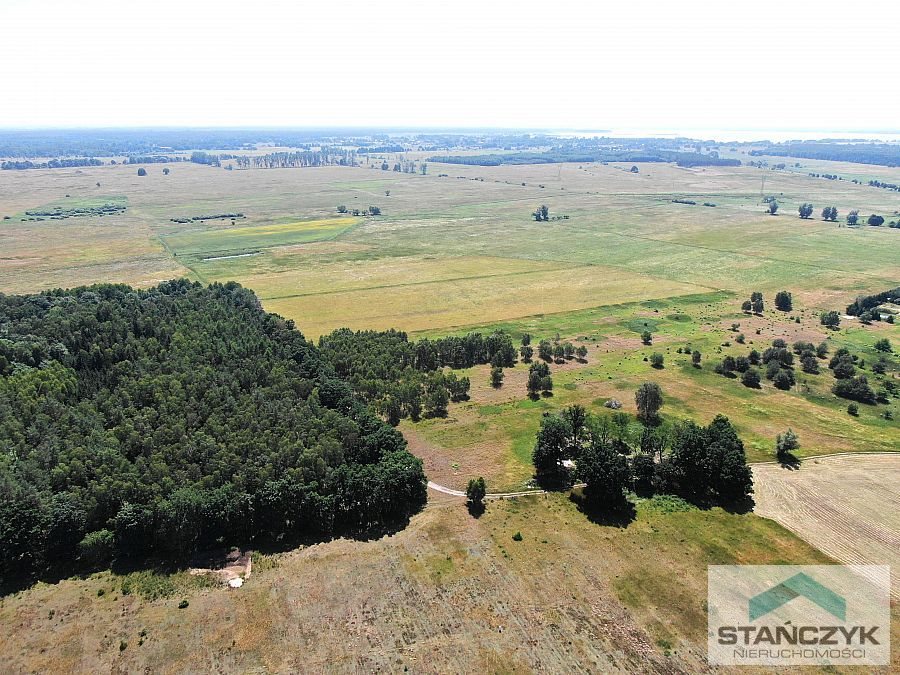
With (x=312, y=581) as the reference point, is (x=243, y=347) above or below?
above

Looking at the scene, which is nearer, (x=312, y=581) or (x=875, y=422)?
(x=312, y=581)

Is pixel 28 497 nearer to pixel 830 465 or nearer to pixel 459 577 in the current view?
pixel 459 577

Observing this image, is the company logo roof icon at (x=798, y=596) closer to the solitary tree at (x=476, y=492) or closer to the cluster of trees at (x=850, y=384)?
the solitary tree at (x=476, y=492)

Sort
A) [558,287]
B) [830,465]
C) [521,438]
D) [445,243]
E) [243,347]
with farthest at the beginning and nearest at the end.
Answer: [445,243] < [558,287] < [243,347] < [521,438] < [830,465]

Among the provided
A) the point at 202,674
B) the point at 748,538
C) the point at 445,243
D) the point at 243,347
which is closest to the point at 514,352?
the point at 243,347

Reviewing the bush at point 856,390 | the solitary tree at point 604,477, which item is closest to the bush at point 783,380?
the bush at point 856,390

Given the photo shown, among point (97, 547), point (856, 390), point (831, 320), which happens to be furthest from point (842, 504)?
point (97, 547)
